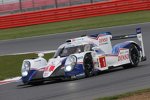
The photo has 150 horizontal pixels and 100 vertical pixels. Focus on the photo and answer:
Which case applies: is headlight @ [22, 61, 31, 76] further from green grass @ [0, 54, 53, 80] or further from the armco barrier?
the armco barrier

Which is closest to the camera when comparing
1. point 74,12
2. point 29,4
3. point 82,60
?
point 82,60

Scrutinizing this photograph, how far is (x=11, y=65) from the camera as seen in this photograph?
63.3 ft

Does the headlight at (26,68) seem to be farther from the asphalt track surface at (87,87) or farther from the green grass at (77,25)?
the green grass at (77,25)

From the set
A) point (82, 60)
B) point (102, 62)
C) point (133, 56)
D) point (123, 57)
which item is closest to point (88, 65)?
point (82, 60)

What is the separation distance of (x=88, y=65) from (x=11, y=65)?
5736mm

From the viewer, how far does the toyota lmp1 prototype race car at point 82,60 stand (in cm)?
1371

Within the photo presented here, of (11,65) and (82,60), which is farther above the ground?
(82,60)

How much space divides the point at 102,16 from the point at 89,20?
885mm

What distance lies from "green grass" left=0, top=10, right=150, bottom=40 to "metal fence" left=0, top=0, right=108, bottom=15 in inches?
141

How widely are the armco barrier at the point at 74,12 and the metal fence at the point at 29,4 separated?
2.66 m

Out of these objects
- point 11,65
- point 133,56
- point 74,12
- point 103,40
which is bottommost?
point 11,65

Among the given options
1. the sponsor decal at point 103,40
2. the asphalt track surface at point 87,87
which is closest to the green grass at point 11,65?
the asphalt track surface at point 87,87

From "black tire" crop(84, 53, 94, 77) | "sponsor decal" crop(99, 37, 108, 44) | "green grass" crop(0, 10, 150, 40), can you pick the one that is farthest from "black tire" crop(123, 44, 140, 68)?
"green grass" crop(0, 10, 150, 40)

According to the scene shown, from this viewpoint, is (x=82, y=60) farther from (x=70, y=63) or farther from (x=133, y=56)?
(x=133, y=56)
